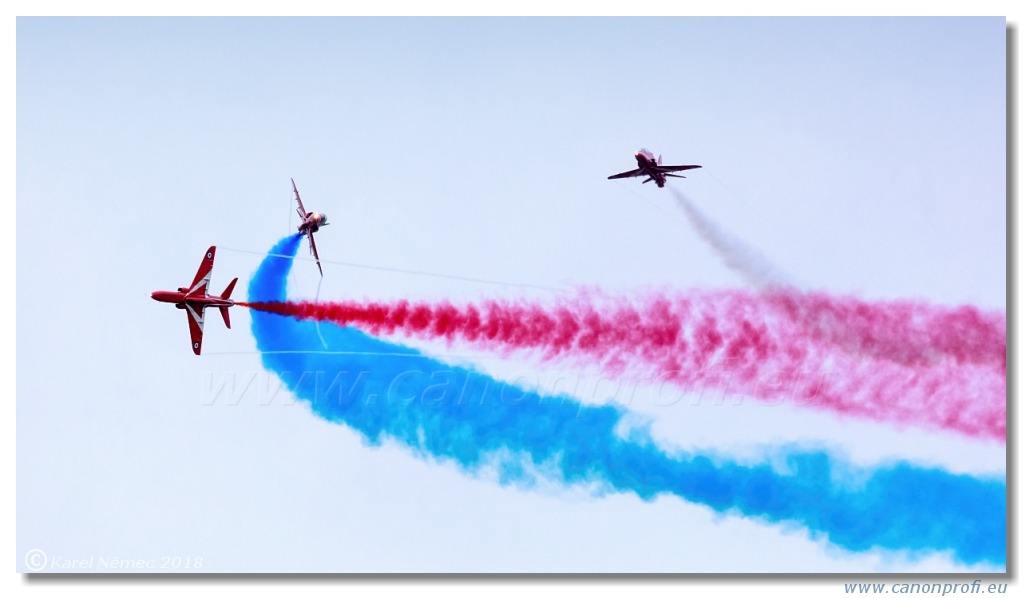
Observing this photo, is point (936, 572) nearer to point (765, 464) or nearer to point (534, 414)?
point (765, 464)

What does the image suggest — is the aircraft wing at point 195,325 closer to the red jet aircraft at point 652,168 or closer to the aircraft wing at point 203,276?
the aircraft wing at point 203,276

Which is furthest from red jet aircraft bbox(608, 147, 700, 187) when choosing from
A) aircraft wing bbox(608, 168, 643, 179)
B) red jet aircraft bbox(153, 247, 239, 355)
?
red jet aircraft bbox(153, 247, 239, 355)

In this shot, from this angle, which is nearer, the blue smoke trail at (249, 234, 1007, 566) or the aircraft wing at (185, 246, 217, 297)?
the blue smoke trail at (249, 234, 1007, 566)

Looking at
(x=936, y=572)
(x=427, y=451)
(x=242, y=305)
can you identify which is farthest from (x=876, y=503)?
(x=242, y=305)

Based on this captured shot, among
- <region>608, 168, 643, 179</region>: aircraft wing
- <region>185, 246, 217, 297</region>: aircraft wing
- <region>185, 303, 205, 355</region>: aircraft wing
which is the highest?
<region>608, 168, 643, 179</region>: aircraft wing

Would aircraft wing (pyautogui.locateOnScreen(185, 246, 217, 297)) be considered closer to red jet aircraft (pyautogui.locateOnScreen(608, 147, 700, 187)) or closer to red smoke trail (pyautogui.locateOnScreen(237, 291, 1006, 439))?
red smoke trail (pyautogui.locateOnScreen(237, 291, 1006, 439))

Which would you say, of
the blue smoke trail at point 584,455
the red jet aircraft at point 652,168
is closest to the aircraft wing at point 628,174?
the red jet aircraft at point 652,168
